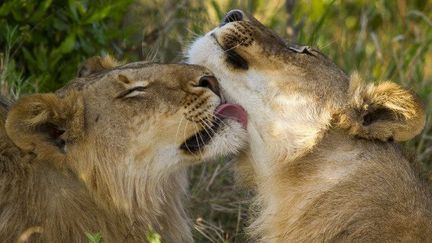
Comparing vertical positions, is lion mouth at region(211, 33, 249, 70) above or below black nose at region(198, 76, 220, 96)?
above

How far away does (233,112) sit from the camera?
5.00m

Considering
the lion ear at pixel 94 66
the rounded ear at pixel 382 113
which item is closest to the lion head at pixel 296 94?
the rounded ear at pixel 382 113

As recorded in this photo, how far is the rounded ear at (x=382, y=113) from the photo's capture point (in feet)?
15.8

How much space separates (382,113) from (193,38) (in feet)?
5.94

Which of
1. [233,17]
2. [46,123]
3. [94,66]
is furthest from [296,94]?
[46,123]

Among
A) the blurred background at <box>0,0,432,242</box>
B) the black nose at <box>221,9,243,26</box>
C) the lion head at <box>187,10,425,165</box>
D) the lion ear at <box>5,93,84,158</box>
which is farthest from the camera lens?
the blurred background at <box>0,0,432,242</box>

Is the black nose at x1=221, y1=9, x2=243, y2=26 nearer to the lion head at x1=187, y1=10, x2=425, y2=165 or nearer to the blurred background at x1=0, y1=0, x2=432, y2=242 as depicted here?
the lion head at x1=187, y1=10, x2=425, y2=165

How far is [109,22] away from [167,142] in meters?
2.34

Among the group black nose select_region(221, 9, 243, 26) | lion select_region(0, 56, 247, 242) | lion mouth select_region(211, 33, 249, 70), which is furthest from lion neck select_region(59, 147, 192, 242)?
black nose select_region(221, 9, 243, 26)

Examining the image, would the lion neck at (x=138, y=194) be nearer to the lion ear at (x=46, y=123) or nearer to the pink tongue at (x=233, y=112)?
the lion ear at (x=46, y=123)

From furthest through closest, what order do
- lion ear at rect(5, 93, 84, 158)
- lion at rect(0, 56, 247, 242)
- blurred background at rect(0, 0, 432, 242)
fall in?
1. blurred background at rect(0, 0, 432, 242)
2. lion at rect(0, 56, 247, 242)
3. lion ear at rect(5, 93, 84, 158)

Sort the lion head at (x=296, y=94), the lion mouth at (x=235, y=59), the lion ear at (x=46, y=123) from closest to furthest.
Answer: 1. the lion ear at (x=46, y=123)
2. the lion head at (x=296, y=94)
3. the lion mouth at (x=235, y=59)

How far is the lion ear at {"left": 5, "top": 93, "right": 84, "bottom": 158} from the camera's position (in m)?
4.60

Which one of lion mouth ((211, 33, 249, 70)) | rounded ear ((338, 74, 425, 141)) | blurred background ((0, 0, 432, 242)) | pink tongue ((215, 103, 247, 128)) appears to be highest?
lion mouth ((211, 33, 249, 70))
